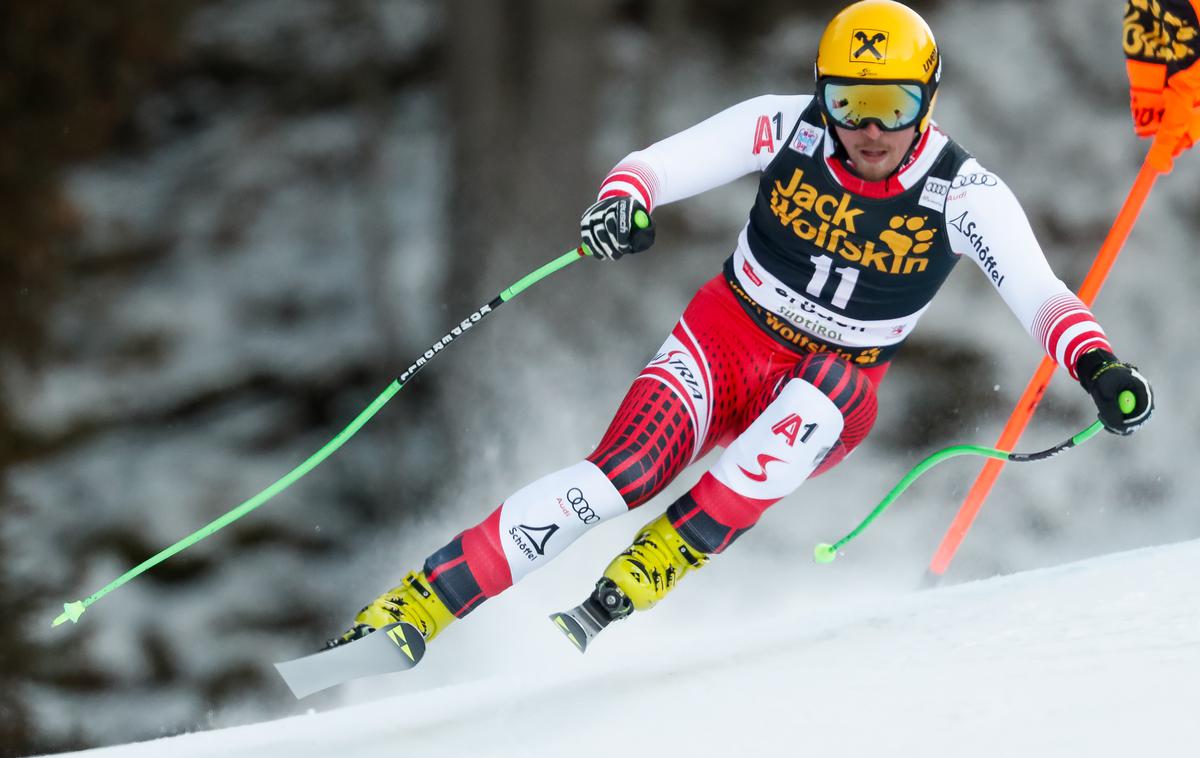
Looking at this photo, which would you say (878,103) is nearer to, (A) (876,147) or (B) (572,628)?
(A) (876,147)

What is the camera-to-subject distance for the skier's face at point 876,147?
2158 millimetres

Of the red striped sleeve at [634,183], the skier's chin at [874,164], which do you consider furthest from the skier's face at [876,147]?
the red striped sleeve at [634,183]

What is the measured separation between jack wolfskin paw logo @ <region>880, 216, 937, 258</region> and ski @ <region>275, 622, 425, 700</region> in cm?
113

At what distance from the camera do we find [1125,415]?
1.95 metres

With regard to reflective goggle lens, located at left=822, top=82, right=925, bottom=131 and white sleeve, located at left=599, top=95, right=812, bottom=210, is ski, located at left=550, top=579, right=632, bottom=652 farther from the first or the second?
reflective goggle lens, located at left=822, top=82, right=925, bottom=131

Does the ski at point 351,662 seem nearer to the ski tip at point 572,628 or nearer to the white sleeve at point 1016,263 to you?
the ski tip at point 572,628

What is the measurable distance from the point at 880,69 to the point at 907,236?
0.33 metres

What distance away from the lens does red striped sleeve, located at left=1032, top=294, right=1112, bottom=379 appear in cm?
204

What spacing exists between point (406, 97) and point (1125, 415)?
9.66 feet

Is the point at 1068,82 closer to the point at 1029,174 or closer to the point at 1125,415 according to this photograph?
the point at 1029,174

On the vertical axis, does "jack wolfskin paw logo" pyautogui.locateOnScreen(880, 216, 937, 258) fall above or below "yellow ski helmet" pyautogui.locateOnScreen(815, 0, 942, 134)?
below

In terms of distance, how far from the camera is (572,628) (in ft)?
6.97

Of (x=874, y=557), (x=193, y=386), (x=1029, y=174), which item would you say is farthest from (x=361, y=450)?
(x=1029, y=174)

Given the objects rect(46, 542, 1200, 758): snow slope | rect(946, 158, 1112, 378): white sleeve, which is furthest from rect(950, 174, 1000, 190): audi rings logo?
rect(46, 542, 1200, 758): snow slope
